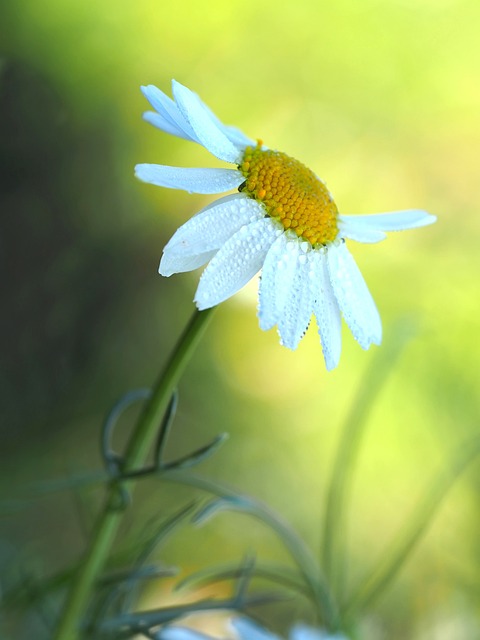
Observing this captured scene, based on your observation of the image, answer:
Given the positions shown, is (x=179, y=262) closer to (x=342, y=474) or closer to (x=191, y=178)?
(x=191, y=178)

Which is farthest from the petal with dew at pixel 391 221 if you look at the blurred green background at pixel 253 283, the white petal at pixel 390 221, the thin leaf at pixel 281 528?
the blurred green background at pixel 253 283

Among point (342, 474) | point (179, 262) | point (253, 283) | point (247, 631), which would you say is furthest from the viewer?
point (253, 283)

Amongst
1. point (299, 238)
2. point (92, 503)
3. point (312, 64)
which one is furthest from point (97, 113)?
point (299, 238)

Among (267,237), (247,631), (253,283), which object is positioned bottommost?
(247,631)

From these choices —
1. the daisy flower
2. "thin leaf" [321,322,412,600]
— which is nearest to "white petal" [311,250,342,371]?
the daisy flower

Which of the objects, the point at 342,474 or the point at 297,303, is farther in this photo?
the point at 342,474

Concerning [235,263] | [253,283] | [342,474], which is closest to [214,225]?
[235,263]

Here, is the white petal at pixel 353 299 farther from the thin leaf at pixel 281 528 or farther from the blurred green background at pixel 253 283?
the blurred green background at pixel 253 283

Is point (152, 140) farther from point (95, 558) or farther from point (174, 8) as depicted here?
point (95, 558)
